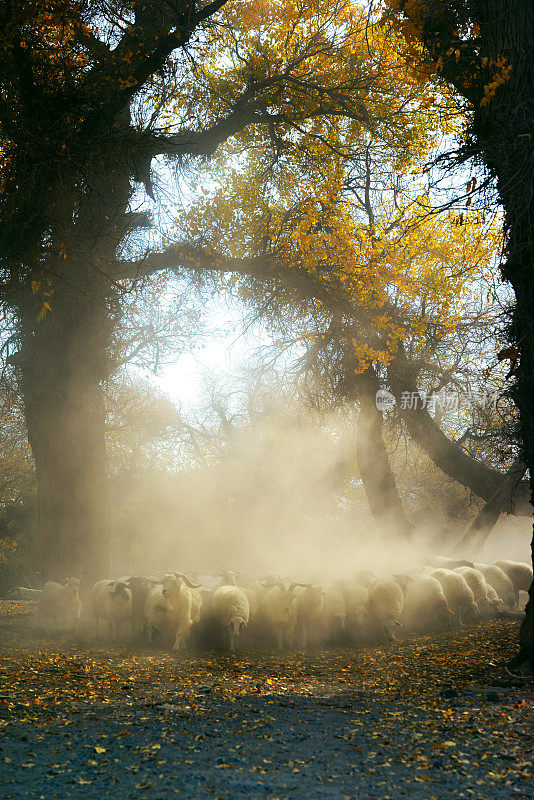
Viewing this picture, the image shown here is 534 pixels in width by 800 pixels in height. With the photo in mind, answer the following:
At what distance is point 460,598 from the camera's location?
12023 millimetres

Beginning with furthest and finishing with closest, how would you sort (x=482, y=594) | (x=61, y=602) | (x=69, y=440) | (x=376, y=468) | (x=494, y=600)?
(x=376, y=468)
(x=494, y=600)
(x=482, y=594)
(x=69, y=440)
(x=61, y=602)

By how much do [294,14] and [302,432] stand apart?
18507 millimetres

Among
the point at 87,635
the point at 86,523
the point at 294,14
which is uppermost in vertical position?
the point at 294,14

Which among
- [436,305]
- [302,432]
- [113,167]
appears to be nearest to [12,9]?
[113,167]

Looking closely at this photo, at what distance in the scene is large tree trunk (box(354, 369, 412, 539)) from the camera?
17969 millimetres

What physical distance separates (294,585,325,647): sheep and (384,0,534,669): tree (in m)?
4.41

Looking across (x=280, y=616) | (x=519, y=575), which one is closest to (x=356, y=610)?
(x=280, y=616)

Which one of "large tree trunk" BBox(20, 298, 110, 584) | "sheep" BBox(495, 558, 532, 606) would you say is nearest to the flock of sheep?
"large tree trunk" BBox(20, 298, 110, 584)

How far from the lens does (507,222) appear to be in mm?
7121

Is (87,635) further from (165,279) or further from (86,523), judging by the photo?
(165,279)

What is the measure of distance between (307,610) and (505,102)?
834 centimetres

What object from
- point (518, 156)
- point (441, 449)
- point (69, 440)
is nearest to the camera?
point (518, 156)

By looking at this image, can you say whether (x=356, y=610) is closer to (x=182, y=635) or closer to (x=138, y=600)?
(x=182, y=635)

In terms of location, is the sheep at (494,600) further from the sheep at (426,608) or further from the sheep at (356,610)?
the sheep at (356,610)
